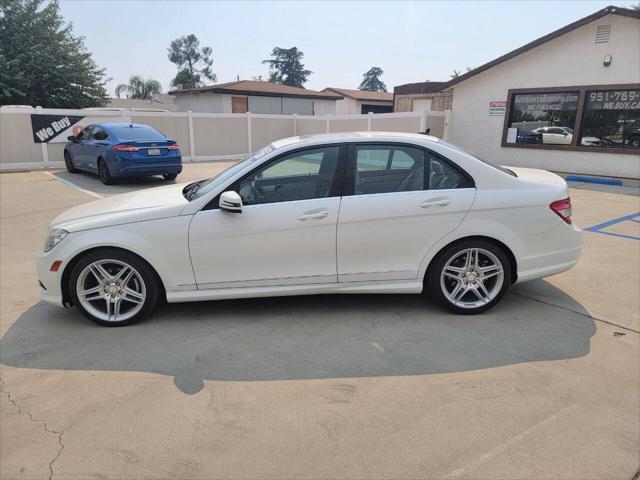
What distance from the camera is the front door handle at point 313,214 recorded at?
154 inches

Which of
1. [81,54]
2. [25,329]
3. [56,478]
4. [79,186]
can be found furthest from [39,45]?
[56,478]

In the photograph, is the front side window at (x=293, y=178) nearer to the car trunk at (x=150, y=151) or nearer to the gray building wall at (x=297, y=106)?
the car trunk at (x=150, y=151)

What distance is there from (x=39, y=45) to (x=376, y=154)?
32.9 m

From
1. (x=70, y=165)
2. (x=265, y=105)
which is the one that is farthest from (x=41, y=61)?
(x=70, y=165)

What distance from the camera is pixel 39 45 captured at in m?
29.4

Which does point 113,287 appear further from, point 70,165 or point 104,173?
point 70,165

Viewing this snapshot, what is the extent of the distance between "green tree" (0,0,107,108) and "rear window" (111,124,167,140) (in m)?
20.3

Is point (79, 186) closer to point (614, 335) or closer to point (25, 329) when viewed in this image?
point (25, 329)

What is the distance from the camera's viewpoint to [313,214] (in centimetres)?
392

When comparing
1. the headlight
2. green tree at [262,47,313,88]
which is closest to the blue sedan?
the headlight

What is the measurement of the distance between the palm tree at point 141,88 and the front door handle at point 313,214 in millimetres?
60122

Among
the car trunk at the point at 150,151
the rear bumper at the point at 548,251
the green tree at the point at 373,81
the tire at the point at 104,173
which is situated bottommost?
the tire at the point at 104,173

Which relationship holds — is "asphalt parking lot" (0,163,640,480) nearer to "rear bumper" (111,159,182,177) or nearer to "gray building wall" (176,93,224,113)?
"rear bumper" (111,159,182,177)

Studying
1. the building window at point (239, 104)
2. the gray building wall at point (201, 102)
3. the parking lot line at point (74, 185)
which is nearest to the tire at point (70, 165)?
the parking lot line at point (74, 185)
